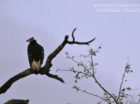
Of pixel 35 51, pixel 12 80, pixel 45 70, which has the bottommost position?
pixel 12 80

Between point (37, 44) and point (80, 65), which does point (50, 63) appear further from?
point (80, 65)

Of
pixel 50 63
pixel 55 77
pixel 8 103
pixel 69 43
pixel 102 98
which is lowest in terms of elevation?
pixel 102 98

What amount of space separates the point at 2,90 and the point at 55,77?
108 centimetres

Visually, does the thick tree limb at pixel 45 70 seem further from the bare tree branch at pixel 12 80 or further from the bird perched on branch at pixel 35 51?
the bird perched on branch at pixel 35 51

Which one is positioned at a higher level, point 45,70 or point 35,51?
point 35,51

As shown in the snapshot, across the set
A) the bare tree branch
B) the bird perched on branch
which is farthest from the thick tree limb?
the bird perched on branch

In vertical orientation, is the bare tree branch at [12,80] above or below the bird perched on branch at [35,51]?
below

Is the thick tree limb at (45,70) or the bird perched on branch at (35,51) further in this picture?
the bird perched on branch at (35,51)

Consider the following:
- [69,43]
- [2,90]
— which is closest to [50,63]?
[69,43]

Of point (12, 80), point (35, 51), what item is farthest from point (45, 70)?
point (35, 51)

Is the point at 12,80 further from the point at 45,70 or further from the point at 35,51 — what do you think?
the point at 35,51

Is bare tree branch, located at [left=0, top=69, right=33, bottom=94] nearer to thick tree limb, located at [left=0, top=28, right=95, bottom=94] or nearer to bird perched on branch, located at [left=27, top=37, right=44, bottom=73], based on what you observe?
thick tree limb, located at [left=0, top=28, right=95, bottom=94]

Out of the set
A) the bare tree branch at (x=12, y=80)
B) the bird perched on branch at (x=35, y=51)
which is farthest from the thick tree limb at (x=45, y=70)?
the bird perched on branch at (x=35, y=51)

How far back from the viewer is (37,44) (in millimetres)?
7891
